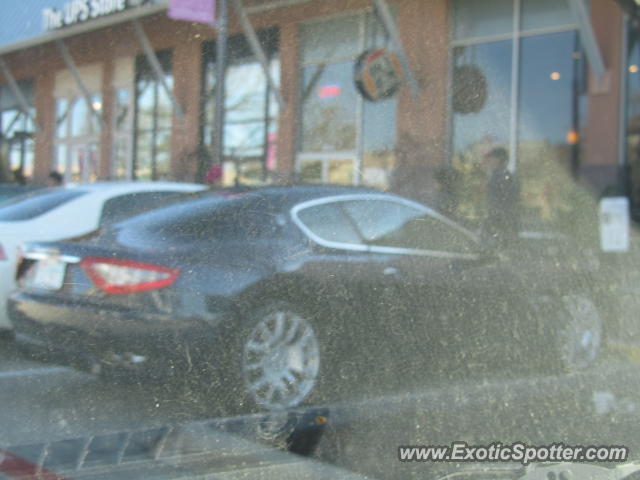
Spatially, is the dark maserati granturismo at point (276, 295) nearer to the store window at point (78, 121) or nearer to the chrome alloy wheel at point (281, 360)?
the chrome alloy wheel at point (281, 360)

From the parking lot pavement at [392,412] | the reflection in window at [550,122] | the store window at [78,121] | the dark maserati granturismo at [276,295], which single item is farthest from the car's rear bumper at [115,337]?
the reflection in window at [550,122]

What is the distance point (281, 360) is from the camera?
2354 millimetres

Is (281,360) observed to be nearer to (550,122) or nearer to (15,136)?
(15,136)

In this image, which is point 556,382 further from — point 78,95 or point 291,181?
point 78,95

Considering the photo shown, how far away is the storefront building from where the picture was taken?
8.00ft

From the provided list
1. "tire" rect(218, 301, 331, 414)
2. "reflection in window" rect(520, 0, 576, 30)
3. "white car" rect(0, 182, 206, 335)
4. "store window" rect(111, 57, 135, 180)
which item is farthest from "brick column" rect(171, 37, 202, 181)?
"reflection in window" rect(520, 0, 576, 30)

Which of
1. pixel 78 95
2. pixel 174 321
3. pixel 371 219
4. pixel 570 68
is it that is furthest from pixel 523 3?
pixel 174 321

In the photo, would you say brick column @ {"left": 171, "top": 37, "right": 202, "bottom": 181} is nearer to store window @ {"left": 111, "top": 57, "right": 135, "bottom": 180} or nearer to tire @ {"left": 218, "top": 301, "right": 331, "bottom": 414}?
store window @ {"left": 111, "top": 57, "right": 135, "bottom": 180}

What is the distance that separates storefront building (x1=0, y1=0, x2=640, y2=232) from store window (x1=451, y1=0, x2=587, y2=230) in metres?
0.01

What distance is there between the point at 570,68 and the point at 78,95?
366cm

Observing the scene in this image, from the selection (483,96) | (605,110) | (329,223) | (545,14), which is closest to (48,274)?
(329,223)

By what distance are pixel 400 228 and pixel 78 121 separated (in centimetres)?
200

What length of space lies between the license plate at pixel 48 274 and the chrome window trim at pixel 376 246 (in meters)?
0.87

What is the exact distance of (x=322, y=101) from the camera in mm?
2492
